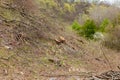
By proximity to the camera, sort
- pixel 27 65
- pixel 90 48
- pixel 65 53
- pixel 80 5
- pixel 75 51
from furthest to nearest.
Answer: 1. pixel 80 5
2. pixel 90 48
3. pixel 75 51
4. pixel 65 53
5. pixel 27 65

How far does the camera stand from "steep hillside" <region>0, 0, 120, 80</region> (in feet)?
28.8

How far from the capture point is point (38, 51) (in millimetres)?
10555

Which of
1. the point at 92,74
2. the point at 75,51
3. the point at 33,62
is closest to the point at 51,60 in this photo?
the point at 33,62

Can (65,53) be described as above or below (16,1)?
below

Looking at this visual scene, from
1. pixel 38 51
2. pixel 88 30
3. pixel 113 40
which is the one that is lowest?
pixel 113 40

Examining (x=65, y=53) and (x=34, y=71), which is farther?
(x=65, y=53)

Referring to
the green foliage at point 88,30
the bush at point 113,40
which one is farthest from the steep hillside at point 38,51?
the green foliage at point 88,30

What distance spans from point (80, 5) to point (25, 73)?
4082cm

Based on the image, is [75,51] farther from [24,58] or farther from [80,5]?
[80,5]

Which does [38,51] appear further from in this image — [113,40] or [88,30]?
[88,30]

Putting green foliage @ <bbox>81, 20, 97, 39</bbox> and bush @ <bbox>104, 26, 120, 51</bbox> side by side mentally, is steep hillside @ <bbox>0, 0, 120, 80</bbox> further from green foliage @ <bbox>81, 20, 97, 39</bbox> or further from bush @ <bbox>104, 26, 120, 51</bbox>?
green foliage @ <bbox>81, 20, 97, 39</bbox>

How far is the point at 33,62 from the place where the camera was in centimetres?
945

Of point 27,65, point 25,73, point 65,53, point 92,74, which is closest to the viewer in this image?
point 25,73

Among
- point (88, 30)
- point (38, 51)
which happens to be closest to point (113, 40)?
point (88, 30)
